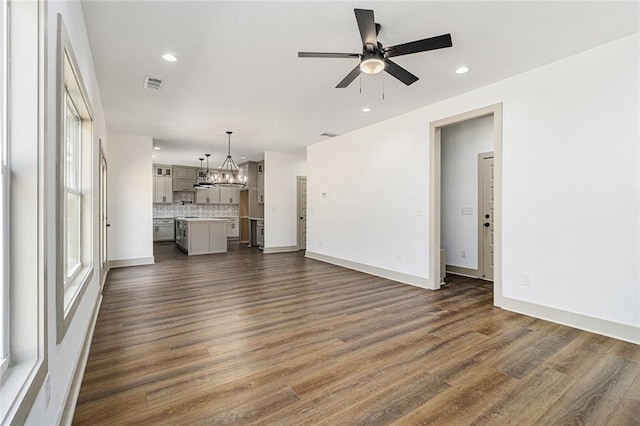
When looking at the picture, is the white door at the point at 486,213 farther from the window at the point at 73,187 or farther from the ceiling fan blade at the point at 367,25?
the window at the point at 73,187

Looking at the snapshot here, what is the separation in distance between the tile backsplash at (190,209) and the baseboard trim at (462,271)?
888 centimetres

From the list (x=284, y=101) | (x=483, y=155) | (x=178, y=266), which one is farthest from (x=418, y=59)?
(x=178, y=266)

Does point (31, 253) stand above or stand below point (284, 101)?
below

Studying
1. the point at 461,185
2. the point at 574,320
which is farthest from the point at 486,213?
the point at 574,320

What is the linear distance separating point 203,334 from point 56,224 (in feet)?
5.74

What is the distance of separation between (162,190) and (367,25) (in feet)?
32.5

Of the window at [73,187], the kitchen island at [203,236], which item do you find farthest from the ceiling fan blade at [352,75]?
the kitchen island at [203,236]

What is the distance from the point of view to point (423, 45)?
239cm

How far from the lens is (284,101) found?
4367 millimetres

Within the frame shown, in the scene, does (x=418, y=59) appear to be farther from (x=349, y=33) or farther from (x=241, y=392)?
(x=241, y=392)

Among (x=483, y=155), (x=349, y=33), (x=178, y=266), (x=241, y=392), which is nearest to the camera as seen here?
(x=241, y=392)

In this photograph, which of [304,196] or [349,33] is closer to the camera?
[349,33]

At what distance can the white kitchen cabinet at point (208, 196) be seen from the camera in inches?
440

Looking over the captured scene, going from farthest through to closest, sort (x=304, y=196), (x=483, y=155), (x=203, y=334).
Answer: (x=304, y=196) < (x=483, y=155) < (x=203, y=334)
